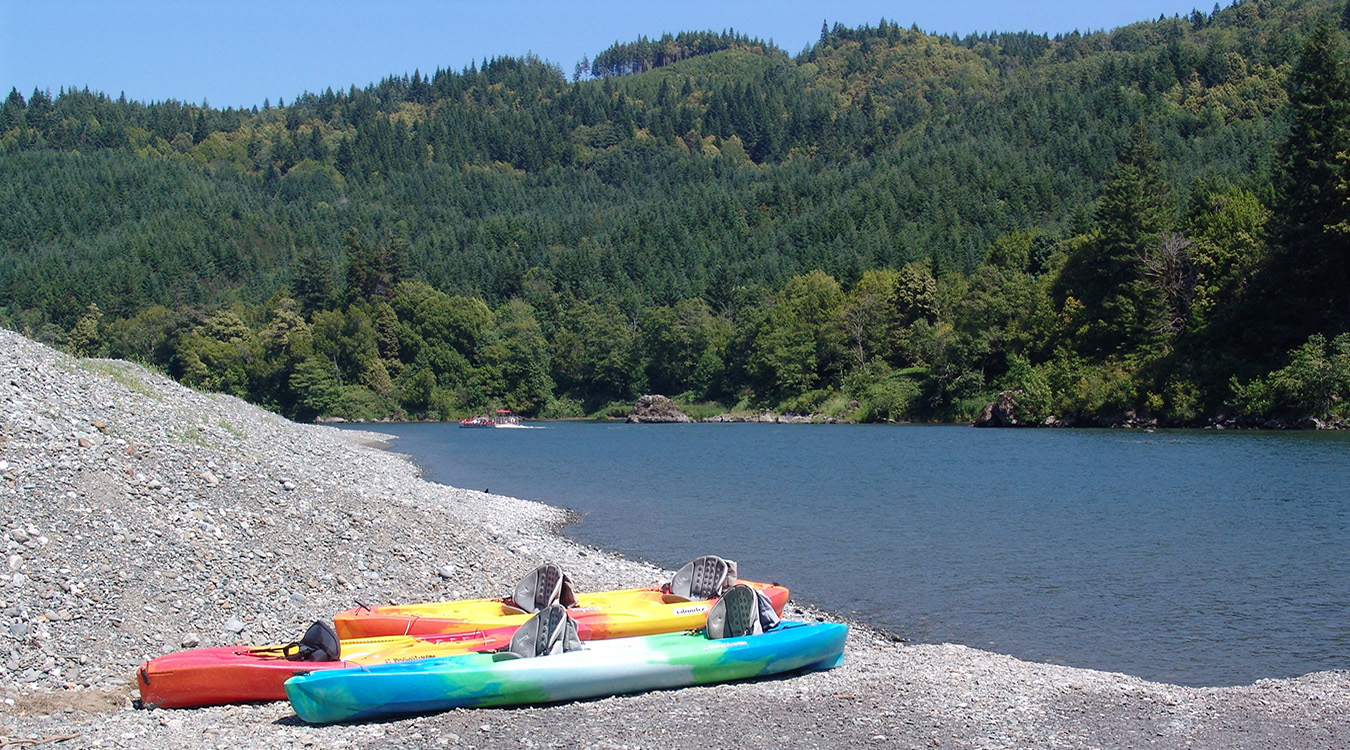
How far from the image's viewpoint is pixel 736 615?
49.4 ft

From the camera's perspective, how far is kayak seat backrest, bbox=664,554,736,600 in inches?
687

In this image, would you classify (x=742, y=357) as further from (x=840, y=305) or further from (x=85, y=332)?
(x=85, y=332)

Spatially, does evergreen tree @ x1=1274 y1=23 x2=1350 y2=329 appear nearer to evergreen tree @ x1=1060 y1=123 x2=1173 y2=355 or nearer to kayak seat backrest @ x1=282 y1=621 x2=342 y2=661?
evergreen tree @ x1=1060 y1=123 x2=1173 y2=355

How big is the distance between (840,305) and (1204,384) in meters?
56.5

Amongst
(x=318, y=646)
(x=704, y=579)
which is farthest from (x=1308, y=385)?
(x=318, y=646)

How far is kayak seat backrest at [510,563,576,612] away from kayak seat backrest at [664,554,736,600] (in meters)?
2.09

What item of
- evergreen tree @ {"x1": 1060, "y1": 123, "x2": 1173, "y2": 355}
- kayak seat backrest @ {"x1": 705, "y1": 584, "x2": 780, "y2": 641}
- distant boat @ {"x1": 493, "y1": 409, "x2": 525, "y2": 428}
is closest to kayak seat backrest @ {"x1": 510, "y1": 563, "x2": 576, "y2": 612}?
kayak seat backrest @ {"x1": 705, "y1": 584, "x2": 780, "y2": 641}

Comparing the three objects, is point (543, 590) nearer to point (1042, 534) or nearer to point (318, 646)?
point (318, 646)

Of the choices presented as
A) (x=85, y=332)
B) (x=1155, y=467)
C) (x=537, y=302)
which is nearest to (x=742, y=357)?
(x=537, y=302)

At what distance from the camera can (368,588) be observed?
18.6m

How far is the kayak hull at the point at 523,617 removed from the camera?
49.6 ft

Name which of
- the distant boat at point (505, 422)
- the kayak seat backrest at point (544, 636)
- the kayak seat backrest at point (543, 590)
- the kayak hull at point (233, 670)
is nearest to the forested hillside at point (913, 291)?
the distant boat at point (505, 422)

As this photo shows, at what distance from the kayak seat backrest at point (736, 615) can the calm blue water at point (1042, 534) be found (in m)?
4.93

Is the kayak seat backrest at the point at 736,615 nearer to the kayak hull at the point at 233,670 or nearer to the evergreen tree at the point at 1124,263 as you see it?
the kayak hull at the point at 233,670
